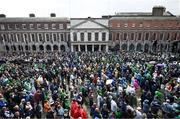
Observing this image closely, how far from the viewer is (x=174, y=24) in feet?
157

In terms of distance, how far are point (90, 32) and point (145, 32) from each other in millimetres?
12867

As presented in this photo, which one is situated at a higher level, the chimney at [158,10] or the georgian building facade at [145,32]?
the chimney at [158,10]

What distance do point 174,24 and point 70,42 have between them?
2446 centimetres

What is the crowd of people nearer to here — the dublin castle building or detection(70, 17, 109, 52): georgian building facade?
detection(70, 17, 109, 52): georgian building facade

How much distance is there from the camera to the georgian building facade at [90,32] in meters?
46.8

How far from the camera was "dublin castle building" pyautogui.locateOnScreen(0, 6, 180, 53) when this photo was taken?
47.2m

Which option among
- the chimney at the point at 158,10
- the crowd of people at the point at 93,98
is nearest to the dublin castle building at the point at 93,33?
the chimney at the point at 158,10

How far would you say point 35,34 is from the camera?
50406 mm

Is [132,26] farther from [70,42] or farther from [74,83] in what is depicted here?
[74,83]

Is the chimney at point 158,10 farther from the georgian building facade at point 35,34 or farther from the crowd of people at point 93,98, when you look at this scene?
the crowd of people at point 93,98

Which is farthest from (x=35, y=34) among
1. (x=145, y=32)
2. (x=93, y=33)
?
(x=145, y=32)

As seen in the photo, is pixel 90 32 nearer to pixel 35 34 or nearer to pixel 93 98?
pixel 35 34

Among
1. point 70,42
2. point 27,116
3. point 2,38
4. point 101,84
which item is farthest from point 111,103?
point 2,38

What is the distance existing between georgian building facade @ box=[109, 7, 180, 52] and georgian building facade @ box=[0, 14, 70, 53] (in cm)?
1175
